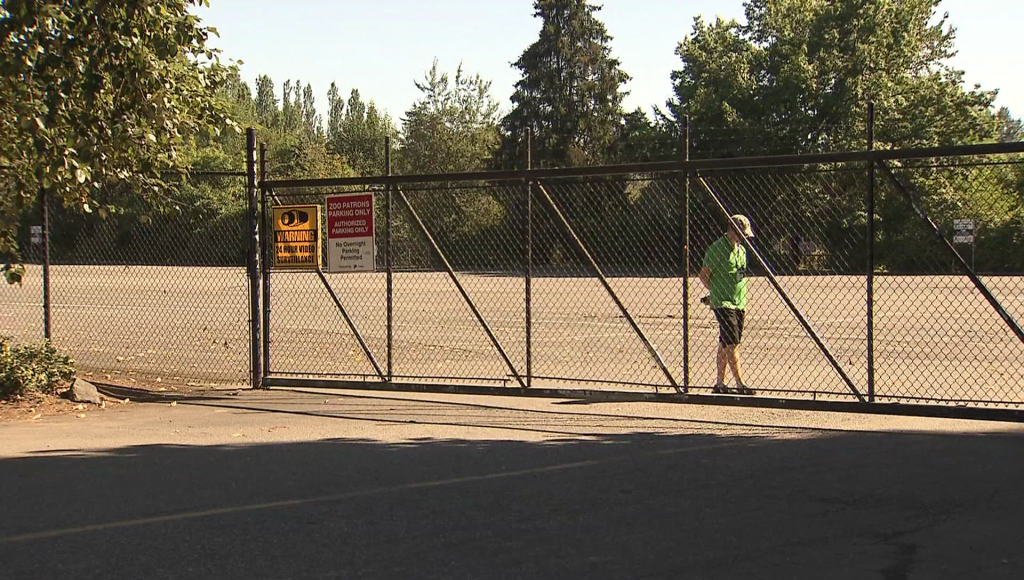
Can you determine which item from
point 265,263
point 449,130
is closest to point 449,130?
point 449,130

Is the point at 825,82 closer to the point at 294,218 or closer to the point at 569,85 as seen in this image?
the point at 569,85

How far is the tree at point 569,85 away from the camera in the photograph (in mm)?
56406

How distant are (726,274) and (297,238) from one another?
485 cm

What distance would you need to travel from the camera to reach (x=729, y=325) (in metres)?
9.73

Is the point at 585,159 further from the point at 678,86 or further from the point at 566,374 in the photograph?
the point at 566,374

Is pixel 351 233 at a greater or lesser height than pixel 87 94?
lesser

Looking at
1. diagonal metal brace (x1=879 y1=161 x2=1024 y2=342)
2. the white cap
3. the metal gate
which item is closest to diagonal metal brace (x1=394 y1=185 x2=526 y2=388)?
the metal gate

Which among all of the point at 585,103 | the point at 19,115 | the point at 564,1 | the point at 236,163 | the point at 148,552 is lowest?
the point at 148,552

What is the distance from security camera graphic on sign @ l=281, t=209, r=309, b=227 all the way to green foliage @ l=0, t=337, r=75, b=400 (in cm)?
281

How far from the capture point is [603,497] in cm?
623

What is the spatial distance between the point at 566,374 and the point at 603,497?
6283 mm

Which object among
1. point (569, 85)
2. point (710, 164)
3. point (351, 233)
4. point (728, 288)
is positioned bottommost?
point (728, 288)

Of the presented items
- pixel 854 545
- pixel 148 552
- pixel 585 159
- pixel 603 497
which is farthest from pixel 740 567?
pixel 585 159

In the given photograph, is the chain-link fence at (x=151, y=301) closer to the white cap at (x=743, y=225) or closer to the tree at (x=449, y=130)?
the white cap at (x=743, y=225)
